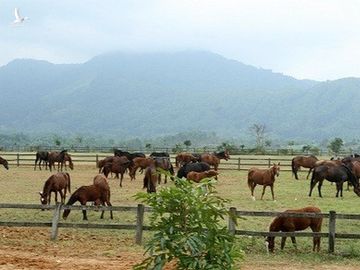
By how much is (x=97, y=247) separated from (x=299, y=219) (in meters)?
4.93

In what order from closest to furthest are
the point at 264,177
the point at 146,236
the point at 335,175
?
the point at 146,236 → the point at 264,177 → the point at 335,175

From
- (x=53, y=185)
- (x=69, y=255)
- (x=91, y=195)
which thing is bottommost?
(x=69, y=255)

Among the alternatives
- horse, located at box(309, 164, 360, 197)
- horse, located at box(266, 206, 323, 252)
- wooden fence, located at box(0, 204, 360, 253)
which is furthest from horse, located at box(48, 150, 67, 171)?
horse, located at box(266, 206, 323, 252)

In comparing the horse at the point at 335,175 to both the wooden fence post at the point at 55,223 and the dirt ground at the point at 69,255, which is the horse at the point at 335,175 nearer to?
the dirt ground at the point at 69,255

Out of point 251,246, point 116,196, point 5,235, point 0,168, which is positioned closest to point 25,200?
point 116,196

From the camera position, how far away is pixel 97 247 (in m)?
13.0

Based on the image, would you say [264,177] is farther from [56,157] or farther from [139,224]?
[56,157]

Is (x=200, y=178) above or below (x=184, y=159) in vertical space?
below

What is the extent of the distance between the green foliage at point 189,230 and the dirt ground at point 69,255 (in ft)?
10.0

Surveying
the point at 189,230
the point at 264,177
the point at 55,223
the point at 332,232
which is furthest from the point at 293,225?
the point at 264,177

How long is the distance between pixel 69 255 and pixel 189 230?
19.8ft

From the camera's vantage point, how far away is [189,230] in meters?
6.86

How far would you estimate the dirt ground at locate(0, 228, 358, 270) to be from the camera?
1103cm

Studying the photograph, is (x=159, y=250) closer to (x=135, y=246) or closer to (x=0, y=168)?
(x=135, y=246)
